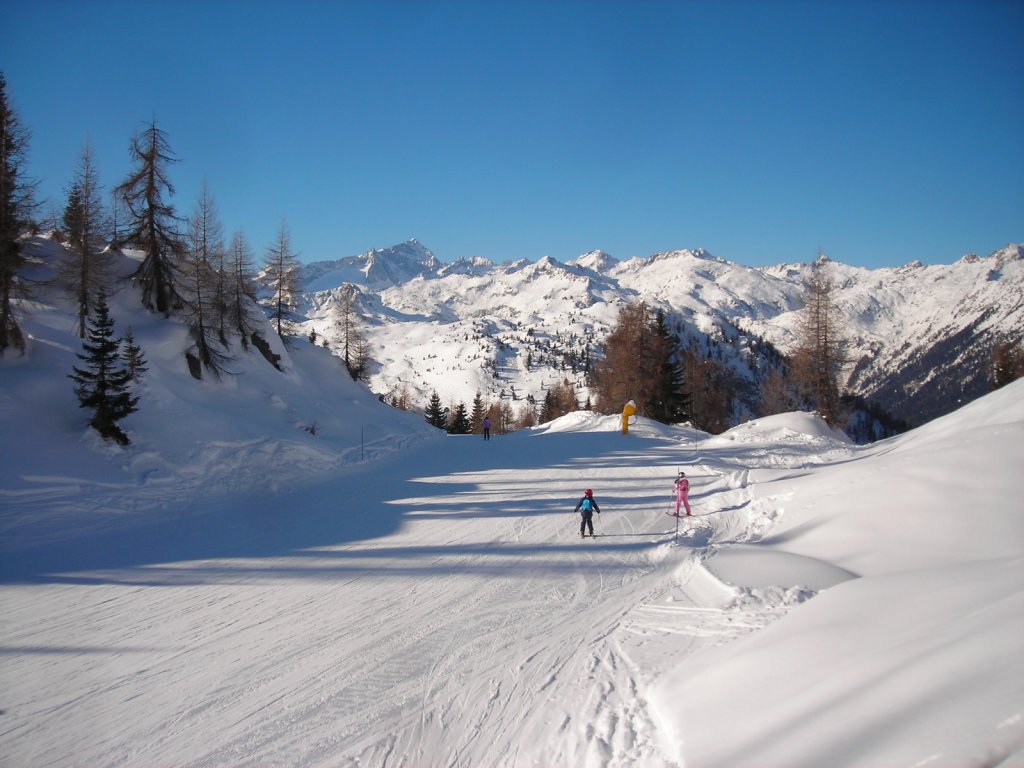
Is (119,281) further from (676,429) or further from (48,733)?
(676,429)

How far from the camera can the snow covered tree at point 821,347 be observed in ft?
94.4

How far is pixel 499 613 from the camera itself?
8.26 meters

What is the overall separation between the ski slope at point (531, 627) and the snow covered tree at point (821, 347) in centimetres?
1470

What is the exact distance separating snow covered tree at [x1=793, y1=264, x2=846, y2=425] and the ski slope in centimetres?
1470

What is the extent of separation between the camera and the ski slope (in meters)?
4.22

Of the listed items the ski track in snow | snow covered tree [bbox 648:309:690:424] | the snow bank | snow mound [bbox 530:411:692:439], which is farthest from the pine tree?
snow covered tree [bbox 648:309:690:424]

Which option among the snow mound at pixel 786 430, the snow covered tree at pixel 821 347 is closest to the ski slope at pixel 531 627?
the snow mound at pixel 786 430

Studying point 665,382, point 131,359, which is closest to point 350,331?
point 131,359

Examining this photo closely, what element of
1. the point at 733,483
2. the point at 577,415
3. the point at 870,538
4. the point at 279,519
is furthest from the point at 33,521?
the point at 577,415

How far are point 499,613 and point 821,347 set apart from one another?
91.7 ft

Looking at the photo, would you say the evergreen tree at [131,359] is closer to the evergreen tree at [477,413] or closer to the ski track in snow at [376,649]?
the ski track in snow at [376,649]

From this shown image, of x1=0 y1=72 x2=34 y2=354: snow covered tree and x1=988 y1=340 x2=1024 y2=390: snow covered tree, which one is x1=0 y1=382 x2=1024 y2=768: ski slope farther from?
x1=988 y1=340 x2=1024 y2=390: snow covered tree

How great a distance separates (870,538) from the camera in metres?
9.07

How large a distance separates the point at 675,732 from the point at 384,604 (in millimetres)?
5259
